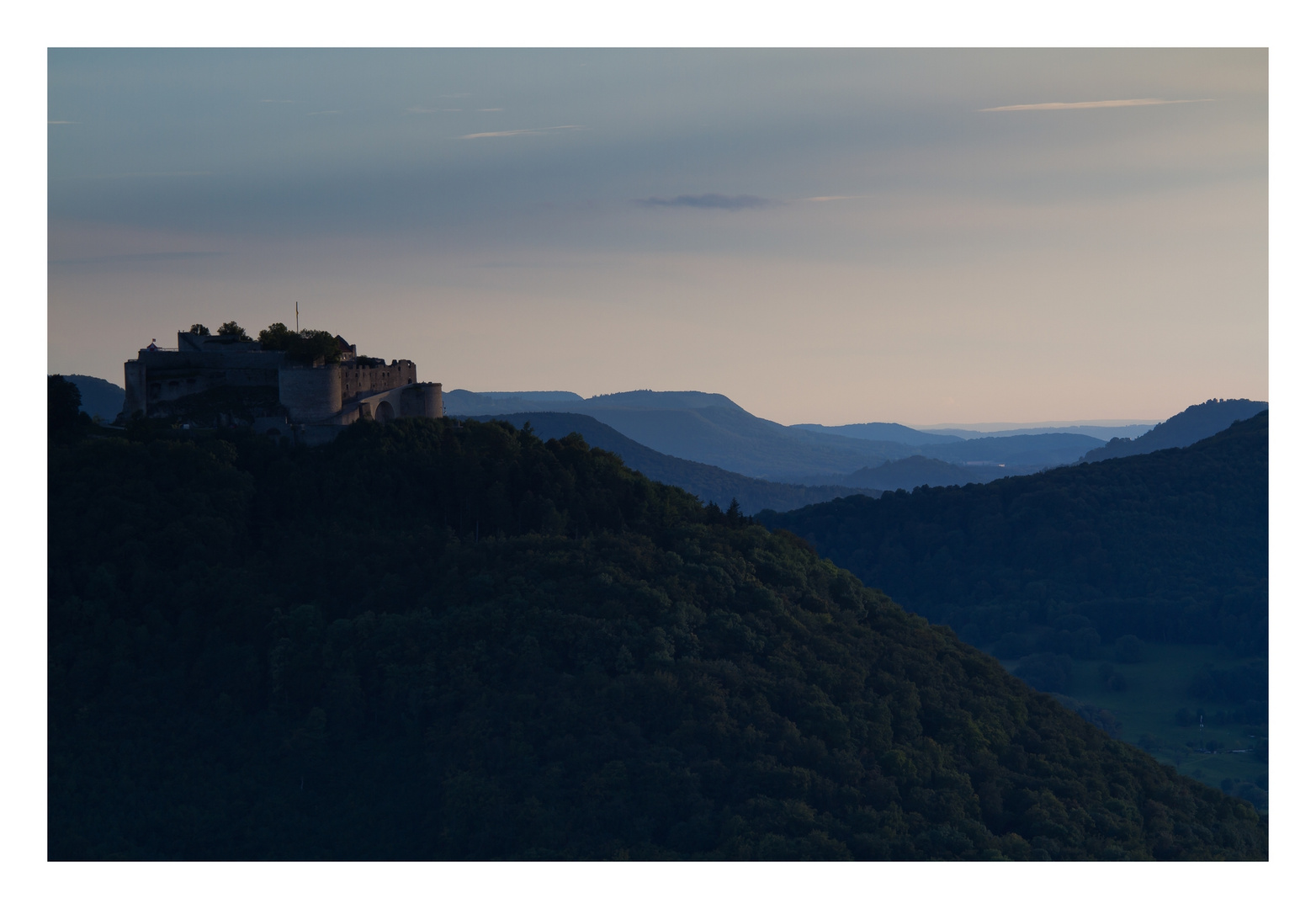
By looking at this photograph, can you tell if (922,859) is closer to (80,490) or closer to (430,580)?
(430,580)

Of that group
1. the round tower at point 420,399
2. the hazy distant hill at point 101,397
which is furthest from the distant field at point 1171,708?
the hazy distant hill at point 101,397

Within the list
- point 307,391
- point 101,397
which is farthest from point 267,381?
point 101,397

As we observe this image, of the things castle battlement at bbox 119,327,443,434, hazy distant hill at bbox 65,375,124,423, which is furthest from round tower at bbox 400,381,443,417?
hazy distant hill at bbox 65,375,124,423

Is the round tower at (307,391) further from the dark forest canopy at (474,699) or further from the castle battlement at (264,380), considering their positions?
the dark forest canopy at (474,699)

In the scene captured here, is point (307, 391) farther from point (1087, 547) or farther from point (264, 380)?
point (1087, 547)

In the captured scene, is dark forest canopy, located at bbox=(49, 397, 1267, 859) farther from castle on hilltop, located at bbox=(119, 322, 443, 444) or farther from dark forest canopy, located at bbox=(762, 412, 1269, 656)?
dark forest canopy, located at bbox=(762, 412, 1269, 656)
